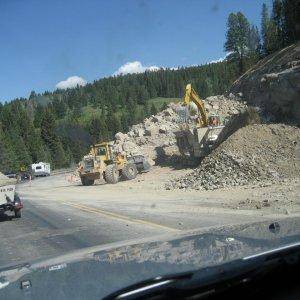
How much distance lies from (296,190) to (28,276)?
1603cm

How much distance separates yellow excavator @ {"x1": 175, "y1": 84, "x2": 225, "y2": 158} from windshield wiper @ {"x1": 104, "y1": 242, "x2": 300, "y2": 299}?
113ft

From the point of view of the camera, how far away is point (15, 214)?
21.0 meters

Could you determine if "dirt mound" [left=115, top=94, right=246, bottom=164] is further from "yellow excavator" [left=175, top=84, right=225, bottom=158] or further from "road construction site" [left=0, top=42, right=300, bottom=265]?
"road construction site" [left=0, top=42, right=300, bottom=265]

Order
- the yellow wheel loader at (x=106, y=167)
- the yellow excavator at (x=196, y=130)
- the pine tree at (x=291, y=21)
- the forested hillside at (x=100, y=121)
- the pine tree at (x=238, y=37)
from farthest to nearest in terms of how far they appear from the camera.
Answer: the pine tree at (x=238, y=37) < the forested hillside at (x=100, y=121) < the pine tree at (x=291, y=21) < the yellow wheel loader at (x=106, y=167) < the yellow excavator at (x=196, y=130)

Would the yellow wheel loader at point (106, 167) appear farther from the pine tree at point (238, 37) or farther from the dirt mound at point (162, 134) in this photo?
the pine tree at point (238, 37)

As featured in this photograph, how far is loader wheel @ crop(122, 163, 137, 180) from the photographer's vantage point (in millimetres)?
39156

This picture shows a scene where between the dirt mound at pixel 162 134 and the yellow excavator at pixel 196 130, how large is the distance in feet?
10.4

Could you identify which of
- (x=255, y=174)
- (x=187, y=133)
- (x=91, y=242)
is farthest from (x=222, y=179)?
(x=187, y=133)

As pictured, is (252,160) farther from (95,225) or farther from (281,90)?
(281,90)

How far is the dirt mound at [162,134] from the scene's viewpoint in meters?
48.4

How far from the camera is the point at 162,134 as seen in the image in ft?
188

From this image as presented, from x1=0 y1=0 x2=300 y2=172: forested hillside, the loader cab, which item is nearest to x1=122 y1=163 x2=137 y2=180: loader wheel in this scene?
the loader cab

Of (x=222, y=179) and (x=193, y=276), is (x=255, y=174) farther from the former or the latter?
(x=193, y=276)

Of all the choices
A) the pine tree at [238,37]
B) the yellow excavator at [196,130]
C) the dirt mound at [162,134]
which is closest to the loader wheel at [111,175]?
the yellow excavator at [196,130]
